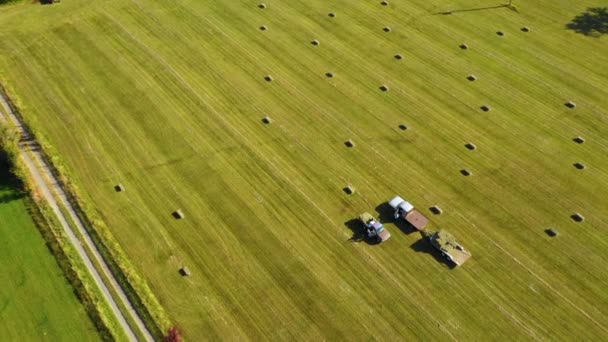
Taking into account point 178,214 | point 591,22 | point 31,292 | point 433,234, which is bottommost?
point 31,292

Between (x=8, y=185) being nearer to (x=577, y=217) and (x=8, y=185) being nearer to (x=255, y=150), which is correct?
(x=255, y=150)

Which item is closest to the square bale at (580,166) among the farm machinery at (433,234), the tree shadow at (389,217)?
the farm machinery at (433,234)

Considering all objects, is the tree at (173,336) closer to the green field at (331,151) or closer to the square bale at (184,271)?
the green field at (331,151)

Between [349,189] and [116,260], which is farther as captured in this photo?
[349,189]

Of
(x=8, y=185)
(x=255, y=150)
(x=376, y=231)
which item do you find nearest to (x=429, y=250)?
(x=376, y=231)

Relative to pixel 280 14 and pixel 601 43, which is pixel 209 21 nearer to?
pixel 280 14

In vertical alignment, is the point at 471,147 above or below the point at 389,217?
above
